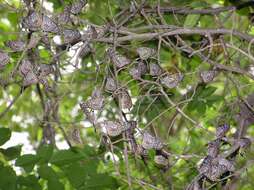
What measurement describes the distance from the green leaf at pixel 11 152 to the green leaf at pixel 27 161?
1 centimetres

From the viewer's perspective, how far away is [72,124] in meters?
0.96

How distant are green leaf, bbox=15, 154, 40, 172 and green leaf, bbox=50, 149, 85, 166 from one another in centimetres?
4

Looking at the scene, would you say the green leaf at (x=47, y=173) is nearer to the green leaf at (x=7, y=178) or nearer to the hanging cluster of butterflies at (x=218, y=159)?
the green leaf at (x=7, y=178)

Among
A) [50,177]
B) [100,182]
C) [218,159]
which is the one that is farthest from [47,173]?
[218,159]

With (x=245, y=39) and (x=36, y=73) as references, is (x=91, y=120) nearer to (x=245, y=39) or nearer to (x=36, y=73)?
(x=36, y=73)

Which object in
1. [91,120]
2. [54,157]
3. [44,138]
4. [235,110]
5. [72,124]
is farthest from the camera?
[44,138]

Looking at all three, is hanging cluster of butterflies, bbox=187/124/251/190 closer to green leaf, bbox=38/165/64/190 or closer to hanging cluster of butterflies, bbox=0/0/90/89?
hanging cluster of butterflies, bbox=0/0/90/89

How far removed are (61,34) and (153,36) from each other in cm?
15

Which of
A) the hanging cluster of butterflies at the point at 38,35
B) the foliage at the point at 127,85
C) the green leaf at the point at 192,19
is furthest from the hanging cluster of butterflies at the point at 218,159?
the green leaf at the point at 192,19

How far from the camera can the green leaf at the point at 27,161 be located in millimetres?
1161

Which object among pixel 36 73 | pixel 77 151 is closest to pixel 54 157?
pixel 77 151

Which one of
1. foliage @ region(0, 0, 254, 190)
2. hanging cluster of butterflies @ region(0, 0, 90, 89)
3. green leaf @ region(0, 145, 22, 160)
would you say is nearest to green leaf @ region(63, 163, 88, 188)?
foliage @ region(0, 0, 254, 190)

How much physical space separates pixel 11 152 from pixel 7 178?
0.22 feet

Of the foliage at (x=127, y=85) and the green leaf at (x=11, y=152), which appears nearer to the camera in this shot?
the foliage at (x=127, y=85)
